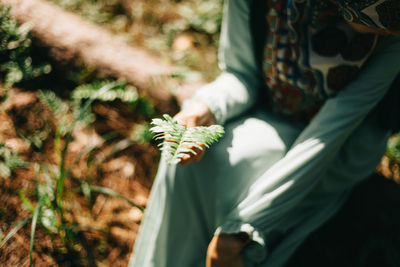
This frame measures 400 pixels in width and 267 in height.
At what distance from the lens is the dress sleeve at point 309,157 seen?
2.92 ft

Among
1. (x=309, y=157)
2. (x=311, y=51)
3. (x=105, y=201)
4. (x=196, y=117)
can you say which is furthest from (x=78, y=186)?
(x=311, y=51)

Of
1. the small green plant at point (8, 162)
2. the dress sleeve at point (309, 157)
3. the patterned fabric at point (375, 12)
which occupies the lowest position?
the small green plant at point (8, 162)

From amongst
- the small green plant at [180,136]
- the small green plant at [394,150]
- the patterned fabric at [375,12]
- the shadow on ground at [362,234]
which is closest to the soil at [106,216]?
the shadow on ground at [362,234]

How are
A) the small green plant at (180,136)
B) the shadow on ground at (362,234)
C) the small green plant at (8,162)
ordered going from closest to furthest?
the small green plant at (180,136), the small green plant at (8,162), the shadow on ground at (362,234)

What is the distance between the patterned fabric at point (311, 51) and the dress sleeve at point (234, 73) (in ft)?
0.33

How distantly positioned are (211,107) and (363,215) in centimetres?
109

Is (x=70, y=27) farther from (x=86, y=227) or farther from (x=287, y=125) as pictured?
(x=287, y=125)

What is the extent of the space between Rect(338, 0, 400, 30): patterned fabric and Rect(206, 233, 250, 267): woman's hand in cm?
77

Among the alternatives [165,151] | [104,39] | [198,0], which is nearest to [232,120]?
[165,151]

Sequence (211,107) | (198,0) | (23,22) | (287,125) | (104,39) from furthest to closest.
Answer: (198,0) → (104,39) → (23,22) → (287,125) → (211,107)

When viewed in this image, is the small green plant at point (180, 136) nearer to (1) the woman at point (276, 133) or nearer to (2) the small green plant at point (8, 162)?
(1) the woman at point (276, 133)

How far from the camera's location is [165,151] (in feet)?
2.14

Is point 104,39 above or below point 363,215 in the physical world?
above

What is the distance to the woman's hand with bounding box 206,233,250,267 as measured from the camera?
0.89 meters
